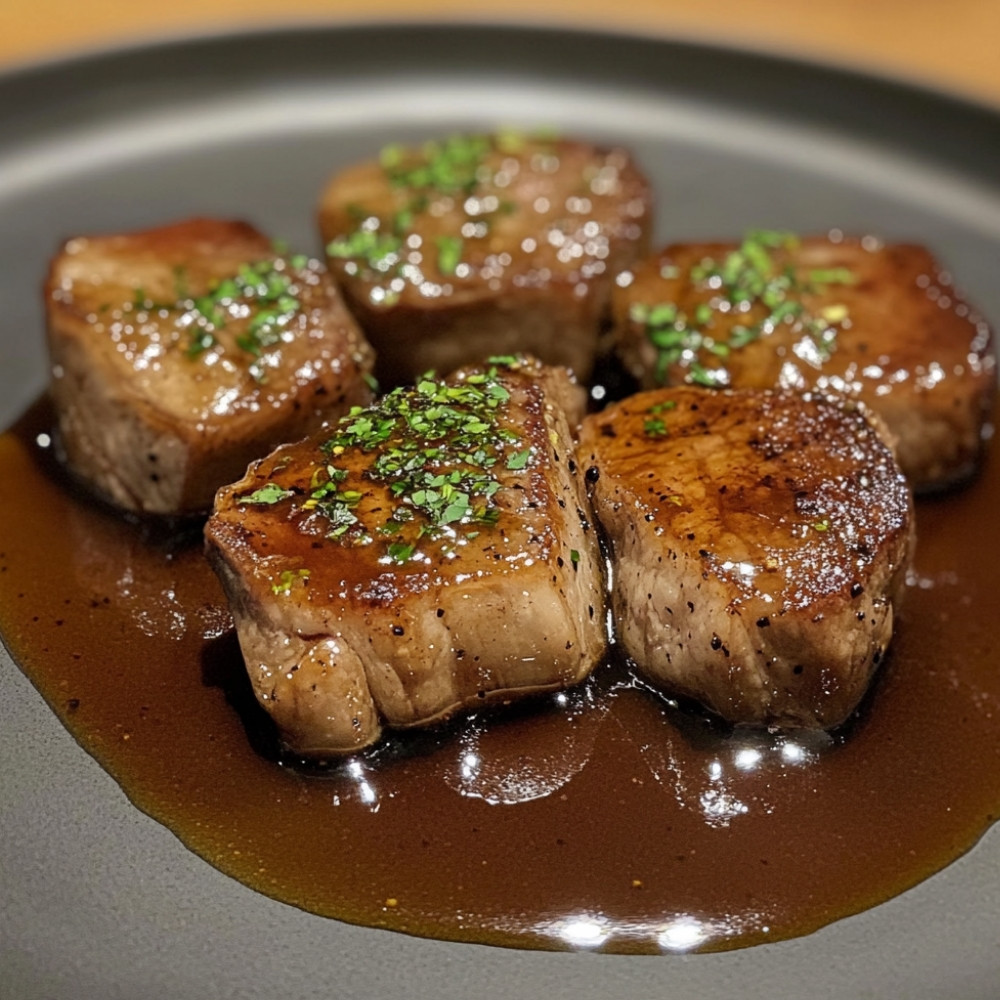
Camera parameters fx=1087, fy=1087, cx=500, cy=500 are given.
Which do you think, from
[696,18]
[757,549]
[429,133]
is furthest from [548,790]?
[696,18]

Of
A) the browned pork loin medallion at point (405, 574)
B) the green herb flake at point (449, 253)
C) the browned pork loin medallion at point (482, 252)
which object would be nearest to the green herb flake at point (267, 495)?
the browned pork loin medallion at point (405, 574)

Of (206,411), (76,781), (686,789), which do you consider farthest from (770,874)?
(206,411)

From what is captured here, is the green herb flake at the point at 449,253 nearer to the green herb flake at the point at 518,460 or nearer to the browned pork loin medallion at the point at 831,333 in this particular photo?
the browned pork loin medallion at the point at 831,333

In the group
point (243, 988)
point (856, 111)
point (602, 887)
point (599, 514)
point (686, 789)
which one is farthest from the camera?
point (856, 111)

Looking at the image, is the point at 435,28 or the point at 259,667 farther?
the point at 435,28

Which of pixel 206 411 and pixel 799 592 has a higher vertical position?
pixel 206 411

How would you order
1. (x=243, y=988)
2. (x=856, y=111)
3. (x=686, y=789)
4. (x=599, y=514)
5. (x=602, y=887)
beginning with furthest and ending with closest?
1. (x=856, y=111)
2. (x=599, y=514)
3. (x=686, y=789)
4. (x=602, y=887)
5. (x=243, y=988)

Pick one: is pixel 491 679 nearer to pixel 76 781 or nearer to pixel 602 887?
pixel 602 887
